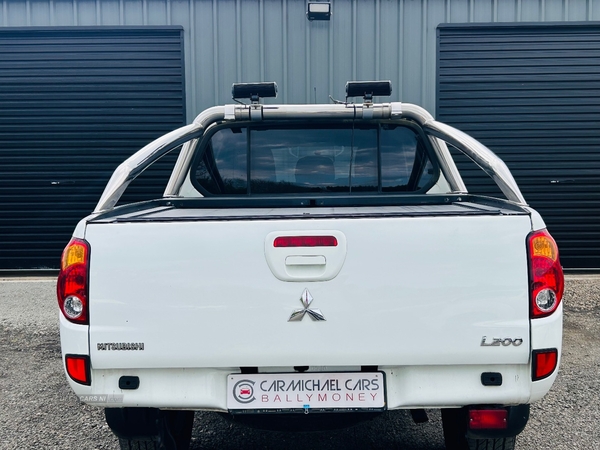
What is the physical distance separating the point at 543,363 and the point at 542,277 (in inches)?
12.7

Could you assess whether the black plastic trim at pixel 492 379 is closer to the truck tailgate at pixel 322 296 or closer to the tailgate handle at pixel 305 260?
the truck tailgate at pixel 322 296

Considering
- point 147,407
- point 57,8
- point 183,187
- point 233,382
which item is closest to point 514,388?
point 233,382

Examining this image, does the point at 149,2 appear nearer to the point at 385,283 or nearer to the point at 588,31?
the point at 588,31

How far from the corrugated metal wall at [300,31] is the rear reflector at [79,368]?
5.51m

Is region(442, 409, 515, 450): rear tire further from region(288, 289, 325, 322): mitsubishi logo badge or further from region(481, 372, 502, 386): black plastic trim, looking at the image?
region(288, 289, 325, 322): mitsubishi logo badge

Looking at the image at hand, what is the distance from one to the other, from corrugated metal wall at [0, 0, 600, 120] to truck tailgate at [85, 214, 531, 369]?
528 cm

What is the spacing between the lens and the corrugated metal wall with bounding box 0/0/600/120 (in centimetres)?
697

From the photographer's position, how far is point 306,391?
1.99m

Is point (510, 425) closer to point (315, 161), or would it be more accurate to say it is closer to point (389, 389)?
point (389, 389)

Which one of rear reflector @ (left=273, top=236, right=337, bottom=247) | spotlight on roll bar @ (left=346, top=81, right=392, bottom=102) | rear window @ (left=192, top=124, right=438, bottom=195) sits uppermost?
spotlight on roll bar @ (left=346, top=81, right=392, bottom=102)

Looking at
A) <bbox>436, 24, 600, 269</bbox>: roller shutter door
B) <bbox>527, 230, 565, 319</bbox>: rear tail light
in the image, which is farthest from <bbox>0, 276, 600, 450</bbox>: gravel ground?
<bbox>436, 24, 600, 269</bbox>: roller shutter door

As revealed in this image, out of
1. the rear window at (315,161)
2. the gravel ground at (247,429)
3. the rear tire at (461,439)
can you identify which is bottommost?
the gravel ground at (247,429)

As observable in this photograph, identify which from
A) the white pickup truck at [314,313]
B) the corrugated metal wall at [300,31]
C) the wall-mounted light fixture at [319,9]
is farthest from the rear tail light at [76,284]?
the wall-mounted light fixture at [319,9]

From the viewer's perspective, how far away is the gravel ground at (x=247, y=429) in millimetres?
2893
